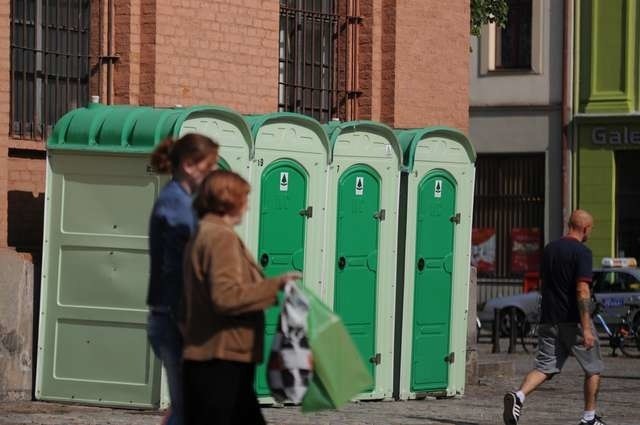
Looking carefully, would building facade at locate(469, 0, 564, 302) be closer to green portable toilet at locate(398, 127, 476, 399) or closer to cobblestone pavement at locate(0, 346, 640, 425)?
cobblestone pavement at locate(0, 346, 640, 425)

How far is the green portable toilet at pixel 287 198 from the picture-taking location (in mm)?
13367

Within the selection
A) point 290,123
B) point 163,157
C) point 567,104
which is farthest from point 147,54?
point 567,104

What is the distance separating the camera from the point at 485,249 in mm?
36344

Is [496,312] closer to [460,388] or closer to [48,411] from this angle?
[460,388]

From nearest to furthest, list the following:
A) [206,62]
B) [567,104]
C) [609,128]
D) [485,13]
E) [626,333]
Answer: [206,62] → [485,13] → [626,333] → [609,128] → [567,104]

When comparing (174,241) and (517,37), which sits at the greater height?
(517,37)

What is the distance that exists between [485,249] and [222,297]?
29579 mm

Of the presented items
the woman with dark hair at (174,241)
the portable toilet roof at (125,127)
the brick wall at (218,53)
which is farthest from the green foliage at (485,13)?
the woman with dark hair at (174,241)

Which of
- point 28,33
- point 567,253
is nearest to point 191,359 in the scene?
point 567,253

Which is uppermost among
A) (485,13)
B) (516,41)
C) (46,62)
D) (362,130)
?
(516,41)

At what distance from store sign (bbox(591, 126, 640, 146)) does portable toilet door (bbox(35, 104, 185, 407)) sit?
22786 millimetres

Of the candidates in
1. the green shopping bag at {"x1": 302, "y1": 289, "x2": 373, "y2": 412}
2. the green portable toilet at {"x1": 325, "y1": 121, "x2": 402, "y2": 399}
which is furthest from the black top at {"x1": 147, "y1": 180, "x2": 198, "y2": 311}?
the green portable toilet at {"x1": 325, "y1": 121, "x2": 402, "y2": 399}

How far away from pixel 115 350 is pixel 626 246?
23.4 meters

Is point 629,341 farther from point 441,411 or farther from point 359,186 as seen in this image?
point 359,186
